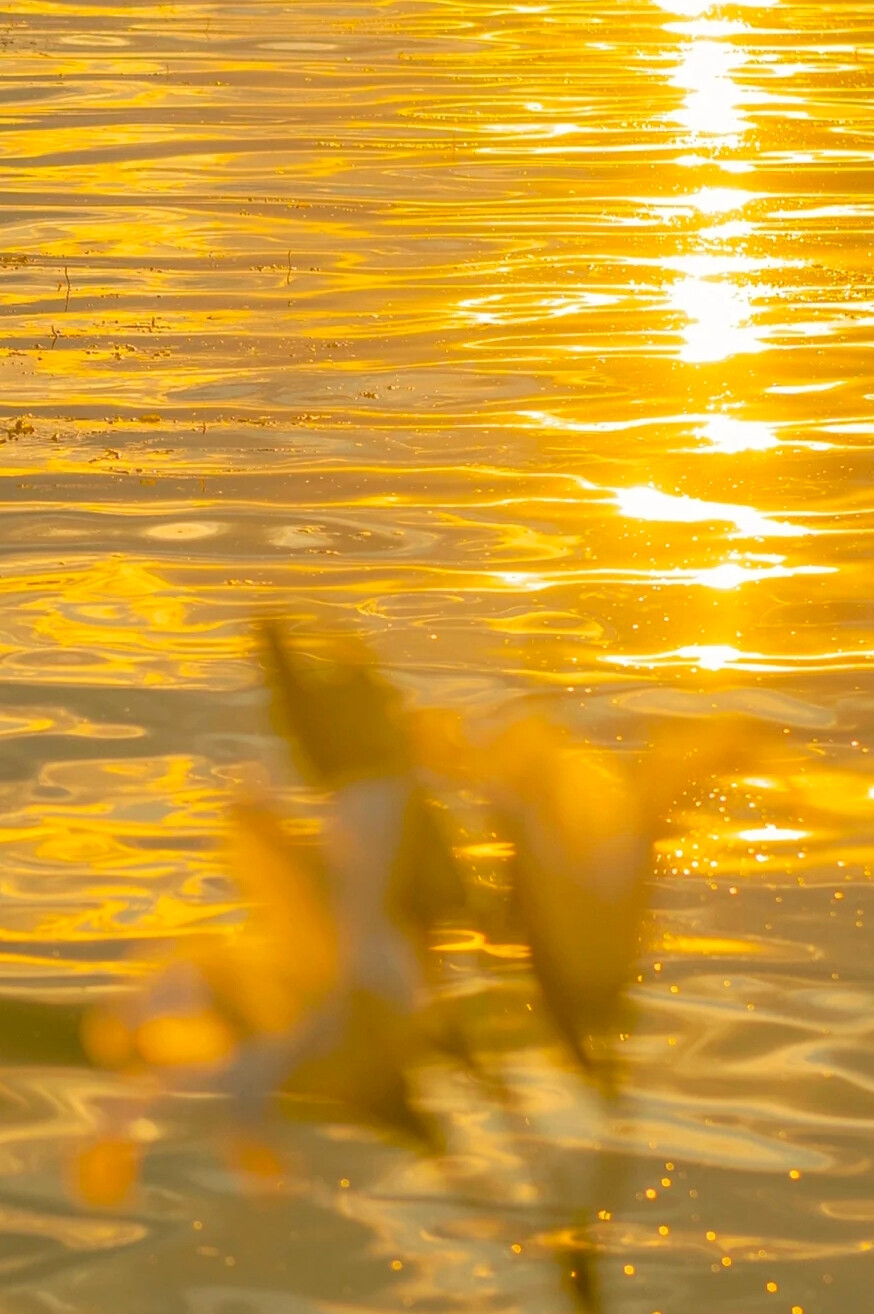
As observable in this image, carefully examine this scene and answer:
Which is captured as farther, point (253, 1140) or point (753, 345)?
point (753, 345)

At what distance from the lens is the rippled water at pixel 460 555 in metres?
2.13

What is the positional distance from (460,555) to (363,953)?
202cm

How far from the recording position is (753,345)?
5.41 m

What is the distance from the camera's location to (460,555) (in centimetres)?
398

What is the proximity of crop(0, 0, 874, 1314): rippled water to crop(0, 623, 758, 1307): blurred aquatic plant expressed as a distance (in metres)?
0.07

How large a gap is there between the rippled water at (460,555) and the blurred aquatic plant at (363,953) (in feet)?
0.23

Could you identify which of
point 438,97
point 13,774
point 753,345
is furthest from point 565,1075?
point 438,97

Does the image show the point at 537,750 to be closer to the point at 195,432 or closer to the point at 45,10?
the point at 195,432

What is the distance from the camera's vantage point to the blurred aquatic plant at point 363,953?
204cm

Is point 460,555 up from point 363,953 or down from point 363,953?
down

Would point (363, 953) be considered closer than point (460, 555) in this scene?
Yes

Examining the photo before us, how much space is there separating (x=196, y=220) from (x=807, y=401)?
2479 mm

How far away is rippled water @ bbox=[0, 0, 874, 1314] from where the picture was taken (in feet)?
6.98

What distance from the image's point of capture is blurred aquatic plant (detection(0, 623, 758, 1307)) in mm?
2043
